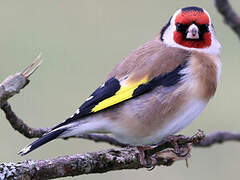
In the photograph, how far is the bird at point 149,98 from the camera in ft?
13.9

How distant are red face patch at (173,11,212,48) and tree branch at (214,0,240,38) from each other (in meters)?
0.11

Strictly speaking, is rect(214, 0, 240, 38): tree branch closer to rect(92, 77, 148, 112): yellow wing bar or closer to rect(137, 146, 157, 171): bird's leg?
rect(92, 77, 148, 112): yellow wing bar

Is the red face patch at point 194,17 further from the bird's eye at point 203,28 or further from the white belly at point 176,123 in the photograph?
the white belly at point 176,123

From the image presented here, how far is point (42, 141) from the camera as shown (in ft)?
13.0

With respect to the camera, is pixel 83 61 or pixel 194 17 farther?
pixel 83 61

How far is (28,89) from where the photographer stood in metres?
7.44

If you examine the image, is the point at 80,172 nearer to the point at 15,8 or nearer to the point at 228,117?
the point at 228,117

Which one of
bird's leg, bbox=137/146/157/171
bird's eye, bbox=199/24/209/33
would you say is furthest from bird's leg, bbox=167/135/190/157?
bird's eye, bbox=199/24/209/33

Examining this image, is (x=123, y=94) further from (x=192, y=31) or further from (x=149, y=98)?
(x=192, y=31)

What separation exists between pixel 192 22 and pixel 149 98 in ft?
2.08

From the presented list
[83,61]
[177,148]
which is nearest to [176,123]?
[177,148]

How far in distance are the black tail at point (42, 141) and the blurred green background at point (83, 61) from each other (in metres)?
2.34

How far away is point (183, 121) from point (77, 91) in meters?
3.34

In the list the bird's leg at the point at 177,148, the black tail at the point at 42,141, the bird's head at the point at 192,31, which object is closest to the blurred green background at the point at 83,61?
the bird's head at the point at 192,31
